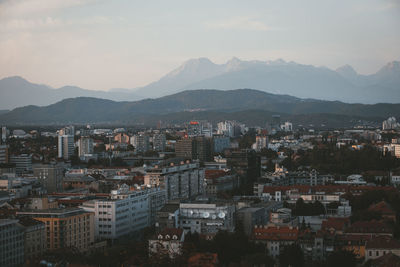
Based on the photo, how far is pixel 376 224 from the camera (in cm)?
2334

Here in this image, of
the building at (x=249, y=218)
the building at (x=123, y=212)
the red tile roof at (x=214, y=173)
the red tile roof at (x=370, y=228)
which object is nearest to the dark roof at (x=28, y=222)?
the building at (x=123, y=212)

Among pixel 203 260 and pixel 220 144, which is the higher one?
pixel 220 144

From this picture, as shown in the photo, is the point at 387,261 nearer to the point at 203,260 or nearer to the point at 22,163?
the point at 203,260

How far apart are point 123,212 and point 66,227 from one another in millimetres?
3415

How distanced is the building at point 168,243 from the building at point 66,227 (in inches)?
79.9

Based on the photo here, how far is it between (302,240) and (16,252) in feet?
23.2

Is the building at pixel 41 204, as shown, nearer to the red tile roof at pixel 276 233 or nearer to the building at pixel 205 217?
the building at pixel 205 217

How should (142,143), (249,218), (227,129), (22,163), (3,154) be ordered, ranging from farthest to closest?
(227,129)
(142,143)
(3,154)
(22,163)
(249,218)

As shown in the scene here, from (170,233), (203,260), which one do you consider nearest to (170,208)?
(170,233)

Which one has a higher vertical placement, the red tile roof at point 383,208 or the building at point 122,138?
the building at point 122,138

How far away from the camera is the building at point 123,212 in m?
24.4

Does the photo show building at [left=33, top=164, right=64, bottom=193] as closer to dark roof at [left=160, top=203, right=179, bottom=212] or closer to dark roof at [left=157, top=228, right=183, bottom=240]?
dark roof at [left=160, top=203, right=179, bottom=212]

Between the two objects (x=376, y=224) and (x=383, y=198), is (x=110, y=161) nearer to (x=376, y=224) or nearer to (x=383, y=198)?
(x=383, y=198)

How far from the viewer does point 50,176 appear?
35906 millimetres
